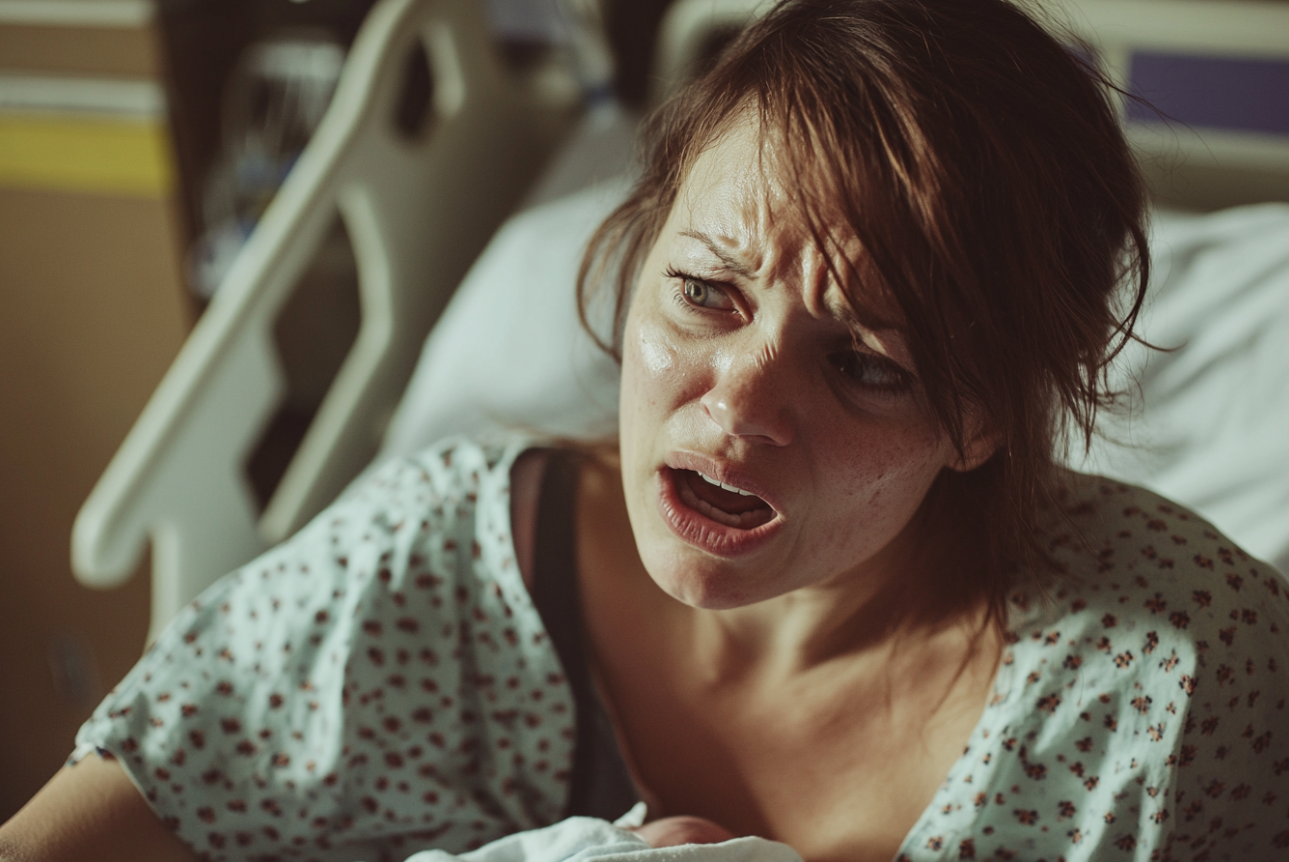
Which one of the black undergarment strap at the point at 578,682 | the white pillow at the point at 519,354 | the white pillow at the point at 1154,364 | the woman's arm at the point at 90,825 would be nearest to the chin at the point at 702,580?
the black undergarment strap at the point at 578,682

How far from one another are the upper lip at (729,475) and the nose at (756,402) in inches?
1.0

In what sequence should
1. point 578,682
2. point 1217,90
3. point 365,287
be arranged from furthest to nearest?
1. point 365,287
2. point 1217,90
3. point 578,682

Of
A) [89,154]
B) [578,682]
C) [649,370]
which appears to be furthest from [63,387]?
[649,370]

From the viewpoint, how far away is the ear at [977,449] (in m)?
0.77

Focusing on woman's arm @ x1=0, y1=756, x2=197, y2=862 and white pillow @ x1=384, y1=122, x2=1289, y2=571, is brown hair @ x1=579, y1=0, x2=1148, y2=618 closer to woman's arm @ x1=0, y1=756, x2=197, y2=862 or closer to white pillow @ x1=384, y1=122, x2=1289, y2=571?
white pillow @ x1=384, y1=122, x2=1289, y2=571

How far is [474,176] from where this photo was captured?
6.10 feet

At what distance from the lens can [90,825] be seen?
2.85 feet

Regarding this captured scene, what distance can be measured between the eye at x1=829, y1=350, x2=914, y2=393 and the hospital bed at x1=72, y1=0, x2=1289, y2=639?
367 millimetres

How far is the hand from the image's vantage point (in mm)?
834

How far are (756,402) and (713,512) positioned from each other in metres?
0.11

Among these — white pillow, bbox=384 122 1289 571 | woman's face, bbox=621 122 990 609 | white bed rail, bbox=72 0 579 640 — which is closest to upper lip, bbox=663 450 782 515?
woman's face, bbox=621 122 990 609

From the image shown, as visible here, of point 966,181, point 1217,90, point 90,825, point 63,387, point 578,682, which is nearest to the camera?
point 966,181

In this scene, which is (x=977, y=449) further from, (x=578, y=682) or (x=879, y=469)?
(x=578, y=682)

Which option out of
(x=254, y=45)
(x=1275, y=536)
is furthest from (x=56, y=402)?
(x=1275, y=536)
